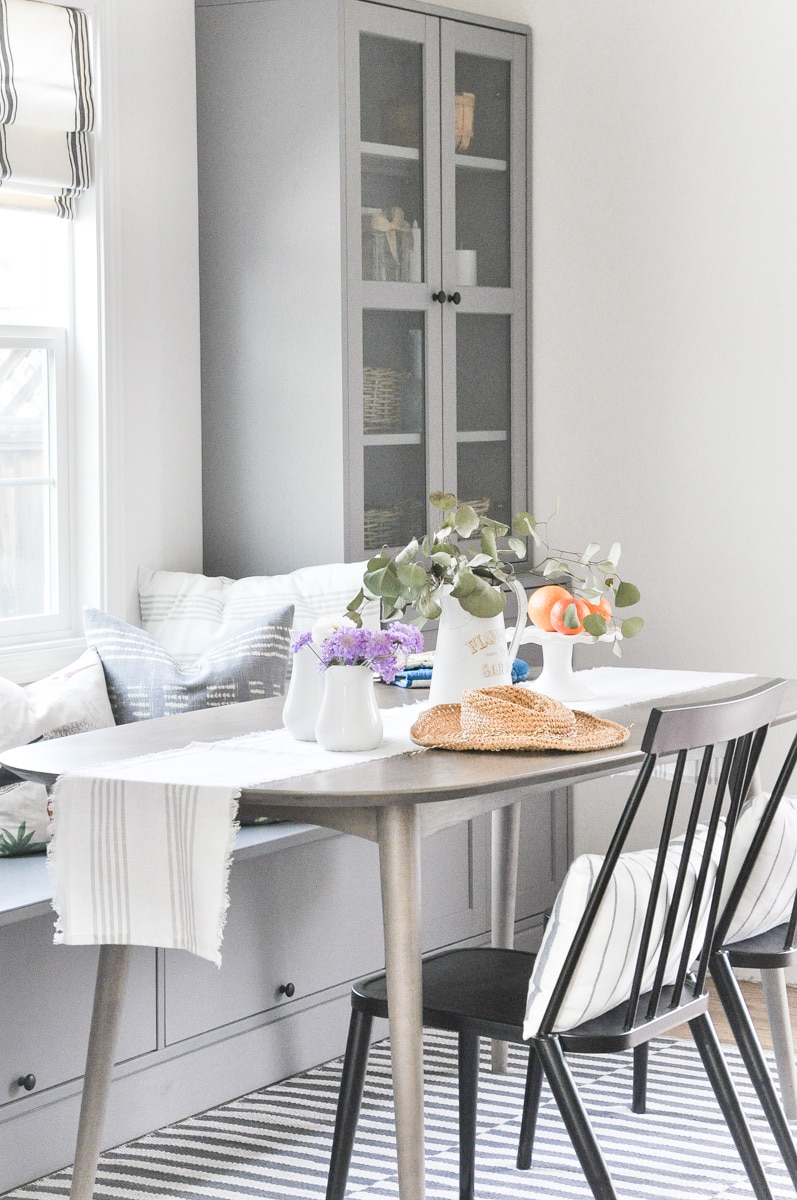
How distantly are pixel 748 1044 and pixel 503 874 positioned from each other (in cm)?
72

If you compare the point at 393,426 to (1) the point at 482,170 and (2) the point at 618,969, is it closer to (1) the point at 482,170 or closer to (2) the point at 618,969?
(1) the point at 482,170

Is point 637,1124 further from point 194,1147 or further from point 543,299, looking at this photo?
point 543,299

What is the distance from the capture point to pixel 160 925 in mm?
2105

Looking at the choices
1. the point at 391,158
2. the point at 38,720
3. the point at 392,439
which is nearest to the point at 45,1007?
the point at 38,720

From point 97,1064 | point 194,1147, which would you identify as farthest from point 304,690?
point 194,1147

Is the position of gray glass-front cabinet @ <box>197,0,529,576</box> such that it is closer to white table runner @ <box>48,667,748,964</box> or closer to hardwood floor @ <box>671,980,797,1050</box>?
hardwood floor @ <box>671,980,797,1050</box>

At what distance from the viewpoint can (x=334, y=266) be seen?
3582mm

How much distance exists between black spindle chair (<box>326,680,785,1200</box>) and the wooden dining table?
0.13m

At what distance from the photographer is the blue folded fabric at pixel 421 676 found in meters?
2.93

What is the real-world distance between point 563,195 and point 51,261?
1.36 metres

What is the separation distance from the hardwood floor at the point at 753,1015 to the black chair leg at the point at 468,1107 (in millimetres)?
1018

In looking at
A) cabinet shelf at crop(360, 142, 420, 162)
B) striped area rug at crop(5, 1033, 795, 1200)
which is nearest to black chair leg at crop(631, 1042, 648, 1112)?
striped area rug at crop(5, 1033, 795, 1200)

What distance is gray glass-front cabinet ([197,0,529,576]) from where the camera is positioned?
359 centimetres

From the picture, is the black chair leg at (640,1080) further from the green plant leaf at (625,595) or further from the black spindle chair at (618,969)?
the green plant leaf at (625,595)
